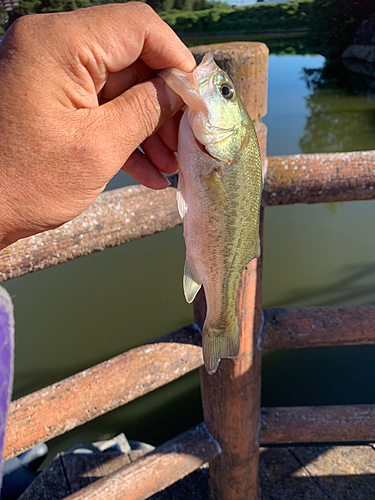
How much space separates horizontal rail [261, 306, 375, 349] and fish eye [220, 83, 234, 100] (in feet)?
2.59

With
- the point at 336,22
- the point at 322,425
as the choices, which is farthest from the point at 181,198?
the point at 336,22

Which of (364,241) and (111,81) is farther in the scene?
(364,241)

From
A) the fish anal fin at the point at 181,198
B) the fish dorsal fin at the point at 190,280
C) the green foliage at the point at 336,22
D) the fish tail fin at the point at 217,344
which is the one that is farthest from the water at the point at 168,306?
the green foliage at the point at 336,22

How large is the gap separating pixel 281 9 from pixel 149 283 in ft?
83.9

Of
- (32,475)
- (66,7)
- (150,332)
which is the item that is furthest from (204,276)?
(66,7)

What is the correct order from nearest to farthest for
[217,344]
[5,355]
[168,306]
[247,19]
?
[5,355]
[217,344]
[168,306]
[247,19]

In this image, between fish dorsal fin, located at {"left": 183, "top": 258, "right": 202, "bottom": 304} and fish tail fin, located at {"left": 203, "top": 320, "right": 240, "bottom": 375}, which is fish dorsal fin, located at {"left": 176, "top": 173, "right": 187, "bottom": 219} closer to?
fish dorsal fin, located at {"left": 183, "top": 258, "right": 202, "bottom": 304}

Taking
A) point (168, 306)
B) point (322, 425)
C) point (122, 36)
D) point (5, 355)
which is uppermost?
point (122, 36)

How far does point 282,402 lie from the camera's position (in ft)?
9.60

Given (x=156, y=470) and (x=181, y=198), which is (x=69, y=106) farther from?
(x=156, y=470)

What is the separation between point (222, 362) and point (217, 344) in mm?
399

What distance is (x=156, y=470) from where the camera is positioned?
1294 mm

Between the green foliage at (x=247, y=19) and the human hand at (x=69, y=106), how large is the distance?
83.3 ft

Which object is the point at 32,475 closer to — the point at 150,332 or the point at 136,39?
the point at 150,332
